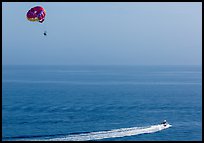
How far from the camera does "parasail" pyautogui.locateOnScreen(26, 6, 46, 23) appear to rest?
1506 inches

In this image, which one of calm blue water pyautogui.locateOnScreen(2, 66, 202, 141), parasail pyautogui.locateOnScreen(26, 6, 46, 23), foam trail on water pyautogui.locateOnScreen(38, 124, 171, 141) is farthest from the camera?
calm blue water pyautogui.locateOnScreen(2, 66, 202, 141)

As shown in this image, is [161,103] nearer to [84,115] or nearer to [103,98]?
[103,98]

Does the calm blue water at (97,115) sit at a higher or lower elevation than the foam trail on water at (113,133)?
higher

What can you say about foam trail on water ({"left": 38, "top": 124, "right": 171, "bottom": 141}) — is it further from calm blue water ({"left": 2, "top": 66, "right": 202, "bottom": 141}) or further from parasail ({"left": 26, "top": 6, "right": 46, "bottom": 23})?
parasail ({"left": 26, "top": 6, "right": 46, "bottom": 23})

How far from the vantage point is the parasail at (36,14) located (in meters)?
38.2

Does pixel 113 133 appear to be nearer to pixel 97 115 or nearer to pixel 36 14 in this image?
pixel 97 115

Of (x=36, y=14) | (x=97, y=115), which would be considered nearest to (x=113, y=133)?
(x=97, y=115)

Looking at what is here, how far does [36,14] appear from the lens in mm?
38562

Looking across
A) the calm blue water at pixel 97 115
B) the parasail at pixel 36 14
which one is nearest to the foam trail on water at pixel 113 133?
the calm blue water at pixel 97 115

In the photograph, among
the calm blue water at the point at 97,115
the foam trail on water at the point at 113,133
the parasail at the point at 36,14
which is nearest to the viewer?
the parasail at the point at 36,14

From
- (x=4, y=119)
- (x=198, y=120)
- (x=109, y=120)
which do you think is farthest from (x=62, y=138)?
(x=198, y=120)

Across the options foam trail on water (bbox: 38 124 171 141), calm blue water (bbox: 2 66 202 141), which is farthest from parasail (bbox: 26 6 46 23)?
calm blue water (bbox: 2 66 202 141)

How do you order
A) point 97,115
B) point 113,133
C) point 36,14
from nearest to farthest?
point 36,14 → point 113,133 → point 97,115

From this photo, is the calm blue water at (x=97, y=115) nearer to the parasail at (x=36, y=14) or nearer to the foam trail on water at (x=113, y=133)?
the foam trail on water at (x=113, y=133)
